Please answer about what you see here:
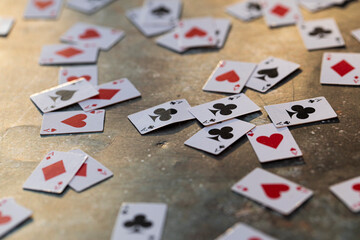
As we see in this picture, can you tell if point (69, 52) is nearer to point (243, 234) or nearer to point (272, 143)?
point (272, 143)

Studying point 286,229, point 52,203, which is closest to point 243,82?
point 286,229

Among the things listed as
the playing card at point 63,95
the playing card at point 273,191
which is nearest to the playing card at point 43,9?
the playing card at point 63,95

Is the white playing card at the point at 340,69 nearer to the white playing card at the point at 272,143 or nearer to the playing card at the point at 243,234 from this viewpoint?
the white playing card at the point at 272,143

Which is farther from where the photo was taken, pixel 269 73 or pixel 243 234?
pixel 269 73

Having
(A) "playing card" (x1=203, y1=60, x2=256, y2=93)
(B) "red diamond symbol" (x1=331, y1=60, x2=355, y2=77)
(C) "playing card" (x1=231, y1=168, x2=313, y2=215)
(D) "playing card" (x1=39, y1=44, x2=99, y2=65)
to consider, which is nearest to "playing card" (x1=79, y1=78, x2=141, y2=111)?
(D) "playing card" (x1=39, y1=44, x2=99, y2=65)

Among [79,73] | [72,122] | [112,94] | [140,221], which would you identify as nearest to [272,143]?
[140,221]

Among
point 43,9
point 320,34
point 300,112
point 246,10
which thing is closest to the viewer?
point 300,112

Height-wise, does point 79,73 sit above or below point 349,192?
below
